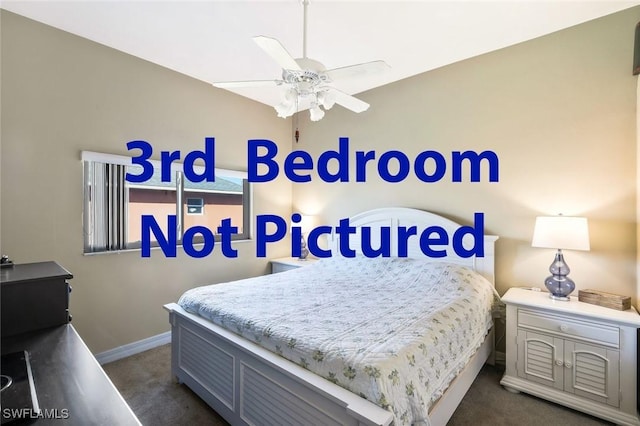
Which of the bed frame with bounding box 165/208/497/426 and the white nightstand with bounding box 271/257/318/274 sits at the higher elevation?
the white nightstand with bounding box 271/257/318/274

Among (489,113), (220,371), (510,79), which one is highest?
(510,79)

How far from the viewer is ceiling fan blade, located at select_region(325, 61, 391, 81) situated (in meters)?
1.74

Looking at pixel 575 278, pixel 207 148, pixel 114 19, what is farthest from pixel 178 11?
pixel 575 278

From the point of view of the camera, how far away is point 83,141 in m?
2.55

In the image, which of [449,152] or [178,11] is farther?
[449,152]

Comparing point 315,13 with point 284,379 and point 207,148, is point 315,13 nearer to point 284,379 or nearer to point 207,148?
point 207,148

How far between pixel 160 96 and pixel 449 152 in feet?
9.48

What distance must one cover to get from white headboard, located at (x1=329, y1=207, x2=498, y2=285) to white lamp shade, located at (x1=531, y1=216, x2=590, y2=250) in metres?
0.44

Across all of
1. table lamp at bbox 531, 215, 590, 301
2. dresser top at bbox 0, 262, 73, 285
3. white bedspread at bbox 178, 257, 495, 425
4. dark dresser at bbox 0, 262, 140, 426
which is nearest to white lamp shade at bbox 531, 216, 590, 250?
table lamp at bbox 531, 215, 590, 301

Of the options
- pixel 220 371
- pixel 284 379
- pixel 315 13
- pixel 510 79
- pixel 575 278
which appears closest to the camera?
pixel 284 379

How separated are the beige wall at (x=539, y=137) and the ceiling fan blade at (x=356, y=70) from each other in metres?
1.57

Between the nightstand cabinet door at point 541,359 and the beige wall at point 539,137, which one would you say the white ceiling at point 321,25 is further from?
the nightstand cabinet door at point 541,359

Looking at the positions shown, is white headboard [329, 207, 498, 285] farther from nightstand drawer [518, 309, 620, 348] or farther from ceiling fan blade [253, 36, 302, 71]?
ceiling fan blade [253, 36, 302, 71]

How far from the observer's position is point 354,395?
4.19ft
